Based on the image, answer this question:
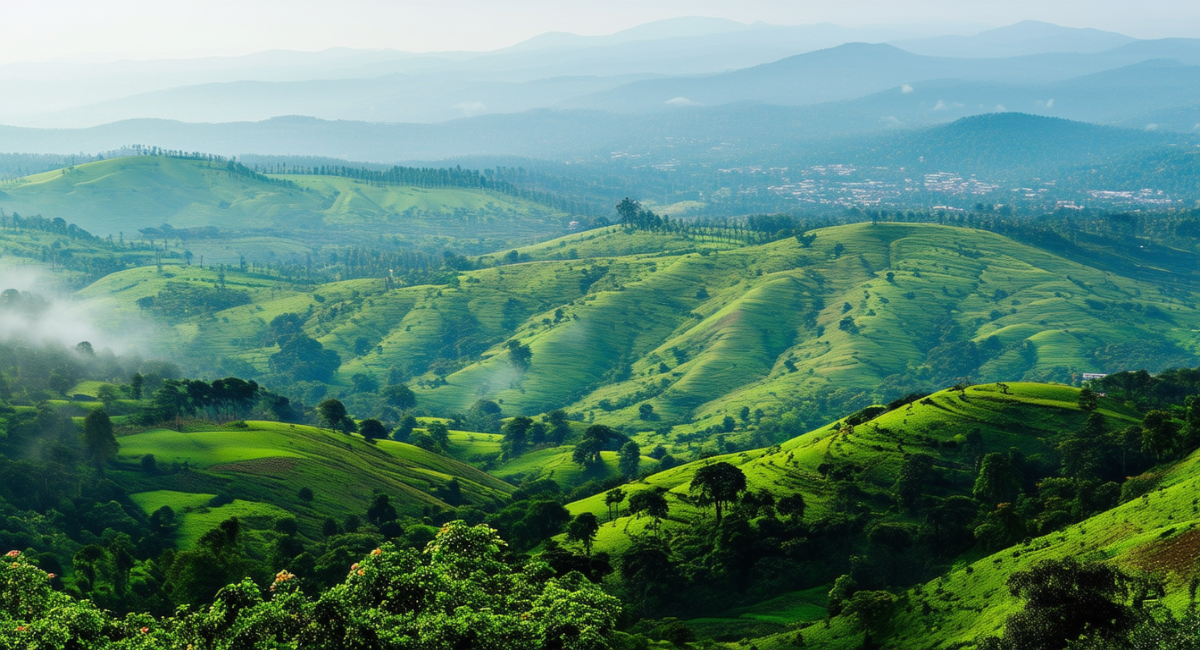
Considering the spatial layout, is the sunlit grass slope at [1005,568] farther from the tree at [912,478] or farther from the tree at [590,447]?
the tree at [590,447]

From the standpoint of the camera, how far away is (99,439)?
134 meters

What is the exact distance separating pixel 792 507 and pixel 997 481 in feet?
73.0

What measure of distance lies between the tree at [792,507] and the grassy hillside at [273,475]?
5680 centimetres

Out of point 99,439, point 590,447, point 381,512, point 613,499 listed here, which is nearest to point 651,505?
point 613,499

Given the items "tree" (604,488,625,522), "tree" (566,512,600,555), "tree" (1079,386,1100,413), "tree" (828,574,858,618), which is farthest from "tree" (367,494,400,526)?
"tree" (1079,386,1100,413)

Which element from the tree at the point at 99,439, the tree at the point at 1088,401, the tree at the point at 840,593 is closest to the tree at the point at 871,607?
the tree at the point at 840,593

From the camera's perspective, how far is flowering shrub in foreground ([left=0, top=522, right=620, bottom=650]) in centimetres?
4412

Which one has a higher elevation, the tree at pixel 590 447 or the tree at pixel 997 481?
the tree at pixel 997 481

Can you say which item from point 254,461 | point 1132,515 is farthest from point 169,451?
point 1132,515

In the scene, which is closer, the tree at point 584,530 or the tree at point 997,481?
the tree at point 997,481

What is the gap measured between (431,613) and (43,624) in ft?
57.0

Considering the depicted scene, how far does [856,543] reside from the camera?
10506cm

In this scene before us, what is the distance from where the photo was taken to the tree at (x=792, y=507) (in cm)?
10875

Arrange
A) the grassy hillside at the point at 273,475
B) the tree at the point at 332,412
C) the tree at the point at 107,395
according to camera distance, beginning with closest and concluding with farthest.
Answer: the grassy hillside at the point at 273,475
the tree at the point at 332,412
the tree at the point at 107,395
